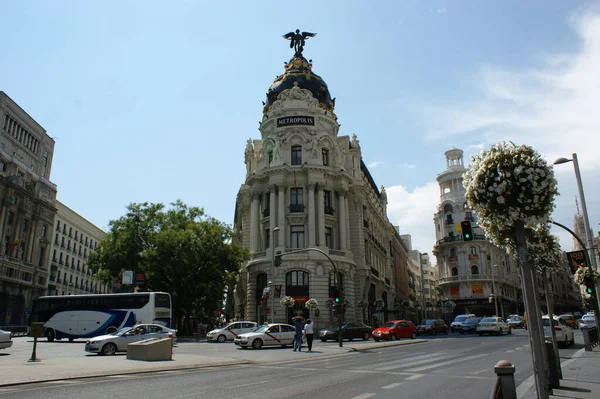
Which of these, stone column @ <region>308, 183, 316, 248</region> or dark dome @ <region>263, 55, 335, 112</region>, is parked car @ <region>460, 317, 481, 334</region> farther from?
dark dome @ <region>263, 55, 335, 112</region>

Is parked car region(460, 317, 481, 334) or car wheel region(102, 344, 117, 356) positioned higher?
parked car region(460, 317, 481, 334)

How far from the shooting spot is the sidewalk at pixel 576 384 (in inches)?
375

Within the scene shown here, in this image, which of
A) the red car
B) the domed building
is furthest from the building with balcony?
the red car

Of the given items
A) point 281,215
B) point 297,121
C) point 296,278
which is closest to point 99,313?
point 296,278

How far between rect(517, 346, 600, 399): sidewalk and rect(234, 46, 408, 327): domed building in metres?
28.7

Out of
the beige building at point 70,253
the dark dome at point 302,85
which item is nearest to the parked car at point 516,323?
the dark dome at point 302,85

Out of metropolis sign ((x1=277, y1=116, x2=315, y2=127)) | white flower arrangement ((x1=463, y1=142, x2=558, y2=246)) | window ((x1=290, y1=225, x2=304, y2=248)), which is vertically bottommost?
white flower arrangement ((x1=463, y1=142, x2=558, y2=246))

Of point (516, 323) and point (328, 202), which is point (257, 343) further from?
point (516, 323)

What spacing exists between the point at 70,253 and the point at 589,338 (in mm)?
81037

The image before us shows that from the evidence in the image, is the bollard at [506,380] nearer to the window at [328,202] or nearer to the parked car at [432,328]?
the parked car at [432,328]

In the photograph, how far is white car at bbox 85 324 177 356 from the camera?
841 inches

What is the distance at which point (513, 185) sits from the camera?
8.54 meters

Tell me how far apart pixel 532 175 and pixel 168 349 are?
49.7 ft

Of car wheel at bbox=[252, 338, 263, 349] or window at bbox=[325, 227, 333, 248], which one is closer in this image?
car wheel at bbox=[252, 338, 263, 349]
